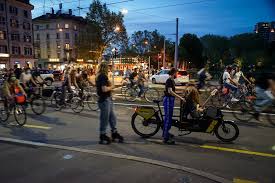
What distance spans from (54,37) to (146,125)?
80874 mm

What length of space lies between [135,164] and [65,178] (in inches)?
52.0

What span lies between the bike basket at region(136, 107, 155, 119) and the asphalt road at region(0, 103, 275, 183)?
2.00 feet

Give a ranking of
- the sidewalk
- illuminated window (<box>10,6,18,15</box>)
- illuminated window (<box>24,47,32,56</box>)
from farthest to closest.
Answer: illuminated window (<box>24,47,32,56</box>) → illuminated window (<box>10,6,18,15</box>) → the sidewalk

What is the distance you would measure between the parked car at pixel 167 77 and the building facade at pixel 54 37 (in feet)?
178

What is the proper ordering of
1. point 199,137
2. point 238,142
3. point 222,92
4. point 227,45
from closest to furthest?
point 238,142 → point 199,137 → point 222,92 → point 227,45

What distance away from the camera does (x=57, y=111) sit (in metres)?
12.2

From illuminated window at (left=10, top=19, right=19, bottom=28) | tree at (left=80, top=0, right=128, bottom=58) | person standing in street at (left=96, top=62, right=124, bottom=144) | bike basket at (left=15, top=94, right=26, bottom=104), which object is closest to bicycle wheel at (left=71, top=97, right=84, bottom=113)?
bike basket at (left=15, top=94, right=26, bottom=104)

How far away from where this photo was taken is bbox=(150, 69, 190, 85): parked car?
2833 centimetres

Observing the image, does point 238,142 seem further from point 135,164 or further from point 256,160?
point 135,164

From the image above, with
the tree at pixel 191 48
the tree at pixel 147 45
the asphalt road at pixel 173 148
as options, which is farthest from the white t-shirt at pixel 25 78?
the tree at pixel 147 45

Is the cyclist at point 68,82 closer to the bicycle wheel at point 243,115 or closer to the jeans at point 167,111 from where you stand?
the jeans at point 167,111

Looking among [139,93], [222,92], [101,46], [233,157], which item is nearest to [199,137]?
[233,157]

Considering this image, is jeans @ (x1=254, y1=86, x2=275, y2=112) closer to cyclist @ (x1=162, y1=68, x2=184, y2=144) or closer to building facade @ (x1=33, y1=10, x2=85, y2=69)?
cyclist @ (x1=162, y1=68, x2=184, y2=144)

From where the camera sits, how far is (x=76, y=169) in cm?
534
